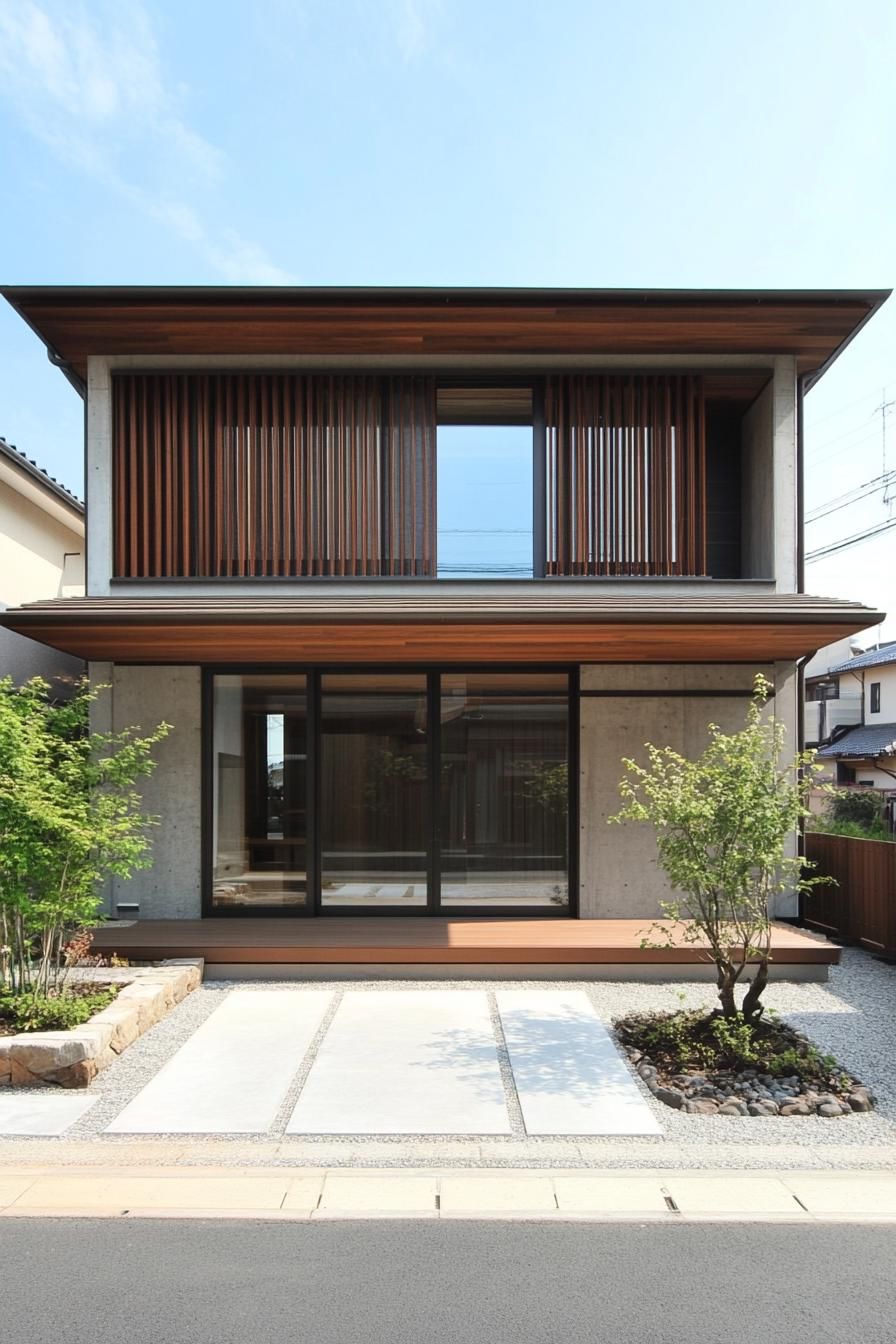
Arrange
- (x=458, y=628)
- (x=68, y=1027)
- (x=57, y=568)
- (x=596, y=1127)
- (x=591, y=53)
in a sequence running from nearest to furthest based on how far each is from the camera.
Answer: (x=596, y=1127), (x=68, y=1027), (x=458, y=628), (x=591, y=53), (x=57, y=568)

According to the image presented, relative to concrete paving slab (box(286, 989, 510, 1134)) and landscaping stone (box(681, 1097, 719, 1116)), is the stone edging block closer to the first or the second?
concrete paving slab (box(286, 989, 510, 1134))

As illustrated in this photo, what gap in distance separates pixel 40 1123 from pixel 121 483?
666 centimetres

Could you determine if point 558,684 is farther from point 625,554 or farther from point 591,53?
point 591,53

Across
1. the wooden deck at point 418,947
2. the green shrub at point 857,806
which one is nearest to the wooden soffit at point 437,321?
the wooden deck at point 418,947

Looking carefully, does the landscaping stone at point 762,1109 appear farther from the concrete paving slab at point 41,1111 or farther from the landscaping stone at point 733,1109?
the concrete paving slab at point 41,1111

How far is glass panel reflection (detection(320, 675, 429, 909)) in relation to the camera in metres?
9.29

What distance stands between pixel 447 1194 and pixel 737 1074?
7.47 ft

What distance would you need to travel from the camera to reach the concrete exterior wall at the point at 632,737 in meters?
9.19

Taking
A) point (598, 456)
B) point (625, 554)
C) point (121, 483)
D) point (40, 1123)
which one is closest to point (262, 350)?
point (121, 483)

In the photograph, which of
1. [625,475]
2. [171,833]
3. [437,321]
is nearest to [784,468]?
[625,475]

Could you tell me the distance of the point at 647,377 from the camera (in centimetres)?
967

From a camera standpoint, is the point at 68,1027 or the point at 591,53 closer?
the point at 68,1027

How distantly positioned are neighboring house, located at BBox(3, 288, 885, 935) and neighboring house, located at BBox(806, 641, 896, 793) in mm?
20760

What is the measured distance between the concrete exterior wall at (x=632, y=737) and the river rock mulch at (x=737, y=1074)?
9.40ft
